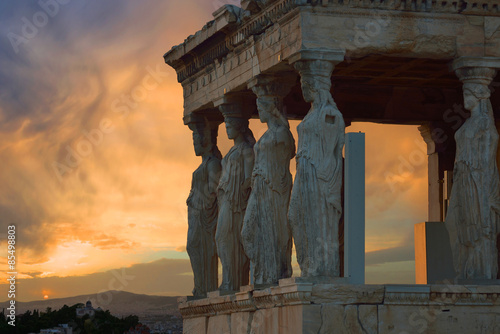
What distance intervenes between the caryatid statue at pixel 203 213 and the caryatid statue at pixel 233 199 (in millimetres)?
1609

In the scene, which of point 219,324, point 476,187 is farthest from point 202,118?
point 476,187

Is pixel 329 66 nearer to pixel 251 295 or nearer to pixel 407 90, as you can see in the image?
pixel 251 295

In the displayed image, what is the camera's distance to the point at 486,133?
792 inches

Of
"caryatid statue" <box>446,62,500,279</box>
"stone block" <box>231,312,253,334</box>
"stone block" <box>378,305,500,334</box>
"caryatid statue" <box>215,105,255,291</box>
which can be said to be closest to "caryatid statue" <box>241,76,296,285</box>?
"stone block" <box>231,312,253,334</box>

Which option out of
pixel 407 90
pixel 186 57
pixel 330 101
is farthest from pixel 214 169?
pixel 330 101

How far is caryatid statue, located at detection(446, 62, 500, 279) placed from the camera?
19984 mm

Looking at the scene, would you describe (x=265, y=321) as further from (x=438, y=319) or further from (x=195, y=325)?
(x=195, y=325)

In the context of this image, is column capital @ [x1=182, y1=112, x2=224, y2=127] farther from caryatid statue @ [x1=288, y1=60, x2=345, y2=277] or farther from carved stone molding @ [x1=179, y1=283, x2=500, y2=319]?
carved stone molding @ [x1=179, y1=283, x2=500, y2=319]

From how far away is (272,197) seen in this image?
21.1 m

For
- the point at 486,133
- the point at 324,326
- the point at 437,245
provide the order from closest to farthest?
the point at 324,326, the point at 486,133, the point at 437,245

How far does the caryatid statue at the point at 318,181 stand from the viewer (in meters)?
19.2

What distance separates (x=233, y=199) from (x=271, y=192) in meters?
1.88

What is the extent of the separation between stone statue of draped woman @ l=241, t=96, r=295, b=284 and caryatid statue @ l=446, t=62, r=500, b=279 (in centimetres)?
254

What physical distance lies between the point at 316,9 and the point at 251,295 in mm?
4321
